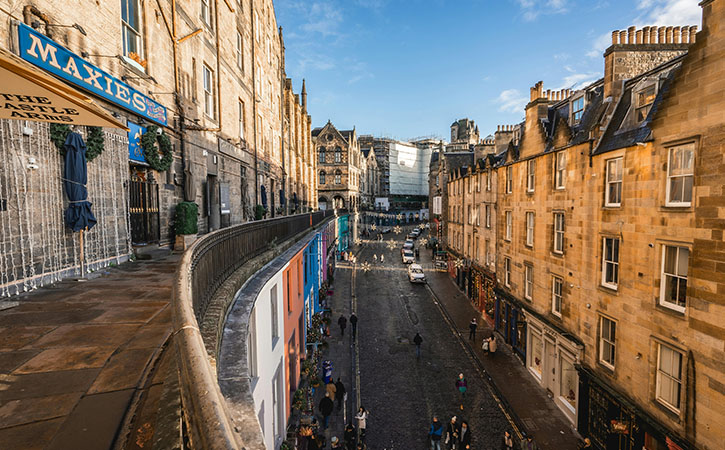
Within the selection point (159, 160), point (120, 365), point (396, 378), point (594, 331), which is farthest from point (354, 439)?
point (159, 160)

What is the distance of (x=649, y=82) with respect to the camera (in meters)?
11.3

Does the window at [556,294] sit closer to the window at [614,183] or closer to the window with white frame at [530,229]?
the window with white frame at [530,229]

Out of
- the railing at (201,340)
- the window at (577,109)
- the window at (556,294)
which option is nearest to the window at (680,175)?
Result: the window at (556,294)

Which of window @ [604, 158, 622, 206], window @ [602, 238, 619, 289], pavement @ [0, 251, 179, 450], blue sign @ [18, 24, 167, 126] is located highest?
blue sign @ [18, 24, 167, 126]

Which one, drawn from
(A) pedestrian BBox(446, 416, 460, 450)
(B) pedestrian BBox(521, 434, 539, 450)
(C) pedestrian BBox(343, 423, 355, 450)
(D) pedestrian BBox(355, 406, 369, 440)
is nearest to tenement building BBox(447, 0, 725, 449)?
(B) pedestrian BBox(521, 434, 539, 450)

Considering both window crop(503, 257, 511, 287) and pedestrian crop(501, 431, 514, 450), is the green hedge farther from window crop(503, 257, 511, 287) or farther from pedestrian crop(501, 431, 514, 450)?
window crop(503, 257, 511, 287)

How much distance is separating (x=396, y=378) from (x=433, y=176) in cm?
4417

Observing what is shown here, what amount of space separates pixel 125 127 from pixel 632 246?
44.2 feet

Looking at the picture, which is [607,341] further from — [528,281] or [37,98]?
[37,98]

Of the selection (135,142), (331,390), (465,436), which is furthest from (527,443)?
(135,142)

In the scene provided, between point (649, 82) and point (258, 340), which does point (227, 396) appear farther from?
point (649, 82)

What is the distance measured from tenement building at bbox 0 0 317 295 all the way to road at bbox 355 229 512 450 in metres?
10.1

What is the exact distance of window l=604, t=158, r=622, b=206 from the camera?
11.8 meters

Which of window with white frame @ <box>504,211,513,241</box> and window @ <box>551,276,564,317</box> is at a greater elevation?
window with white frame @ <box>504,211,513,241</box>
